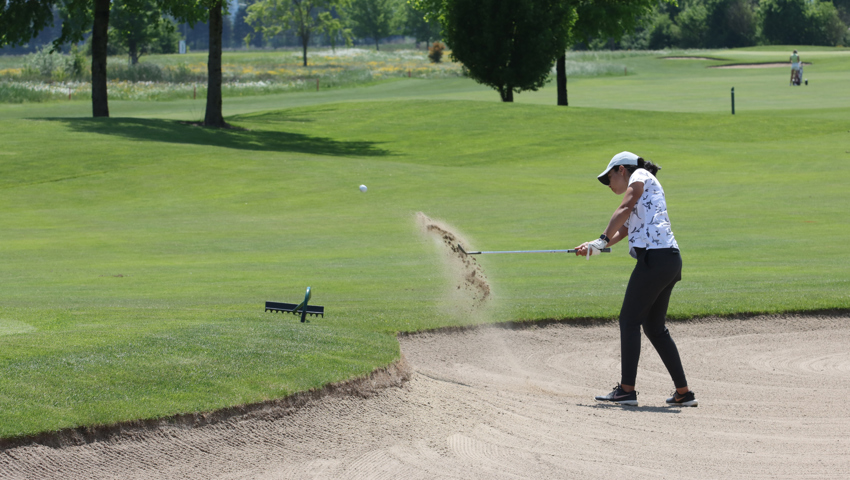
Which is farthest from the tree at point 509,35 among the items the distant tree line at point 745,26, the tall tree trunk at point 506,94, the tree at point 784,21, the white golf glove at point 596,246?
the tree at point 784,21

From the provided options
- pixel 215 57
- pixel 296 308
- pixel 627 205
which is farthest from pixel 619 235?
pixel 215 57

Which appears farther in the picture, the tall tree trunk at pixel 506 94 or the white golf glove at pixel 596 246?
the tall tree trunk at pixel 506 94

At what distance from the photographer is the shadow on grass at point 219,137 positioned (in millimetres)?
36781

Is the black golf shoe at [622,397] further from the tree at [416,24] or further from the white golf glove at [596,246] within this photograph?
the tree at [416,24]

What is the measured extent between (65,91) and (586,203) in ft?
179

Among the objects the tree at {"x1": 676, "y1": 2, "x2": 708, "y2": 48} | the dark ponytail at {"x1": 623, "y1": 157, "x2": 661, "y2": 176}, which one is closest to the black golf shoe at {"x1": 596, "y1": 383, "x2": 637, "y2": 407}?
the dark ponytail at {"x1": 623, "y1": 157, "x2": 661, "y2": 176}

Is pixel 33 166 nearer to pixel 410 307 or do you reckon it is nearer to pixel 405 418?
pixel 410 307

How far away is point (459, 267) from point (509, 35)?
36.4 metres

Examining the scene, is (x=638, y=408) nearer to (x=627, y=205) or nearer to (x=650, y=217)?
(x=650, y=217)

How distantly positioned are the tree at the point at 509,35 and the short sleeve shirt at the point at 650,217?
39318 mm

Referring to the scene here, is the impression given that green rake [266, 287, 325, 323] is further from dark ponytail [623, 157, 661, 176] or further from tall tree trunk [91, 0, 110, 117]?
tall tree trunk [91, 0, 110, 117]

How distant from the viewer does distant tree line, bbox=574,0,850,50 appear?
129500mm

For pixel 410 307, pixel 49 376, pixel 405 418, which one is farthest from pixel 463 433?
pixel 410 307

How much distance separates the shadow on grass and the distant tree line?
9545 cm
